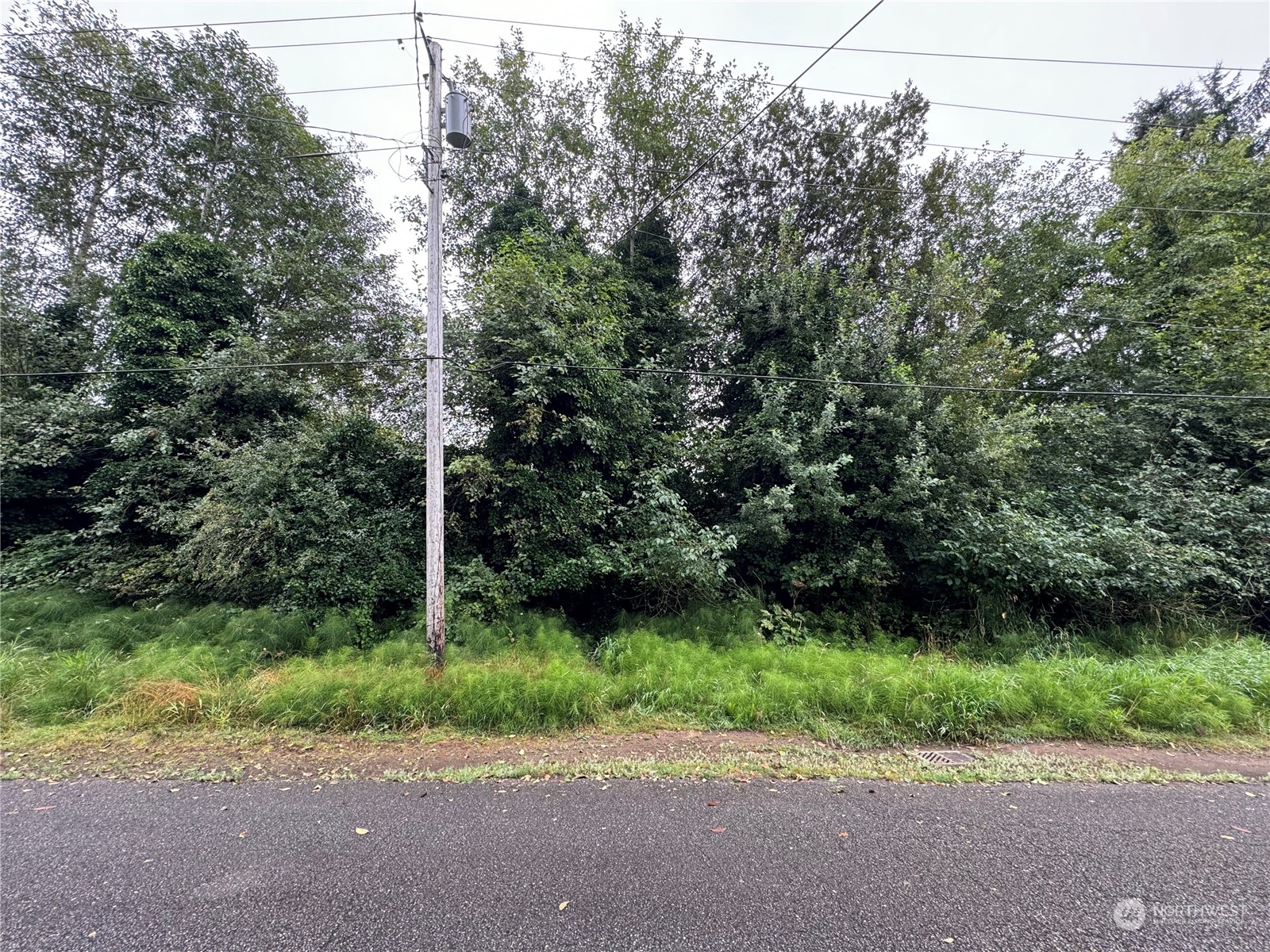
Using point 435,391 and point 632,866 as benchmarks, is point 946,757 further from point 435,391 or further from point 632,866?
point 435,391

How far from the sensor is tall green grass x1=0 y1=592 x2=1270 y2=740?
4191 millimetres

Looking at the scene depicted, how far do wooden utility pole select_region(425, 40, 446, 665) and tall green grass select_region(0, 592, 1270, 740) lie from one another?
64 cm

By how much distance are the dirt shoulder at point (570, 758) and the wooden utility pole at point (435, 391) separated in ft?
4.56

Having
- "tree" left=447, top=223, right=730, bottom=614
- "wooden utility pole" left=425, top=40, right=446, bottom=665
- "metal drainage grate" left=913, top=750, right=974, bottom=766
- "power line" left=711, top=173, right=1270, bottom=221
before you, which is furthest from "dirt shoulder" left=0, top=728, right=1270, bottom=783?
"power line" left=711, top=173, right=1270, bottom=221

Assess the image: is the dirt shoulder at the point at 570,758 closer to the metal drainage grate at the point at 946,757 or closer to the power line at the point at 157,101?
the metal drainage grate at the point at 946,757

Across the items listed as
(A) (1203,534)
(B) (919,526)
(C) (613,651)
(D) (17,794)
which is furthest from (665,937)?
(A) (1203,534)

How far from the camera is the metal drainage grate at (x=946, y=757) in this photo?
363 cm

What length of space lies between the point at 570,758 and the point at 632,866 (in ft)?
4.48

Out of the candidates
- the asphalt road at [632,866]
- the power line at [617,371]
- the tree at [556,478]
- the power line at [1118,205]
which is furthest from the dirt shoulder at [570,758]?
the power line at [1118,205]

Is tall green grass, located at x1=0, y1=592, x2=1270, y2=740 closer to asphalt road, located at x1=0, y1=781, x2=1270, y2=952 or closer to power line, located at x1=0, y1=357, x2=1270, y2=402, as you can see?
asphalt road, located at x1=0, y1=781, x2=1270, y2=952

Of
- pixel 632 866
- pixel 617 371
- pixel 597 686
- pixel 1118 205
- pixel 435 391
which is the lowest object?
pixel 597 686

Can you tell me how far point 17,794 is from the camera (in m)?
3.09

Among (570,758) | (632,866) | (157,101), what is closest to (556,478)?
(570,758)

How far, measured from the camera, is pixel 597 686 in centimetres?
466
